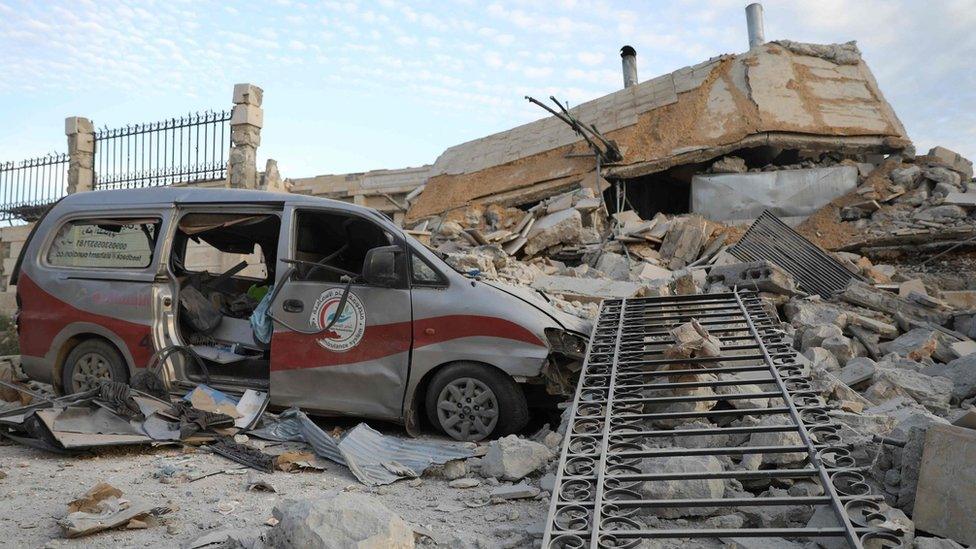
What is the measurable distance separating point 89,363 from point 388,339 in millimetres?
2764

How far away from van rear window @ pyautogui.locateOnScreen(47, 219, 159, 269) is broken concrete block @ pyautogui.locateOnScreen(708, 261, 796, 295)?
6.18 meters

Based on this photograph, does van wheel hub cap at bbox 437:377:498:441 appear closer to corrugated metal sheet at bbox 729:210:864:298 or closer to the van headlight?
the van headlight

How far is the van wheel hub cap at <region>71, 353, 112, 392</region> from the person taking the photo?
651 cm

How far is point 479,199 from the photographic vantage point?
16.2 m

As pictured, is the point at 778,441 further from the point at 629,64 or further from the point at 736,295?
the point at 629,64

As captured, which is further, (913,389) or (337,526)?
(913,389)

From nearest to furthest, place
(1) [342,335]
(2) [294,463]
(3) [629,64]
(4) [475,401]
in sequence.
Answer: (2) [294,463], (4) [475,401], (1) [342,335], (3) [629,64]

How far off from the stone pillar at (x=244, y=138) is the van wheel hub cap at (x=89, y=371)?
9028 mm

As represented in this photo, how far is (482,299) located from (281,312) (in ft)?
5.23

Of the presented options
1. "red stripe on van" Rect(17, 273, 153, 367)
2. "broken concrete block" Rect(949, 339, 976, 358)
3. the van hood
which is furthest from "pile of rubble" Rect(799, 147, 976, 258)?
"red stripe on van" Rect(17, 273, 153, 367)

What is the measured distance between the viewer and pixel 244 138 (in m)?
15.3

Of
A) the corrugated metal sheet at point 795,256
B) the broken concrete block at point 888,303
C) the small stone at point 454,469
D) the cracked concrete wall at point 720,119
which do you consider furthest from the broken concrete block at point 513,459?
the cracked concrete wall at point 720,119

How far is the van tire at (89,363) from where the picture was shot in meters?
6.50

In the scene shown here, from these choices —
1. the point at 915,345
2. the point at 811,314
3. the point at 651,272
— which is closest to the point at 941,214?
the point at 651,272
